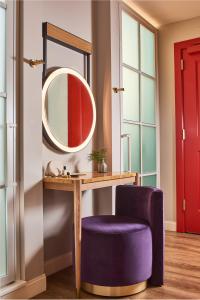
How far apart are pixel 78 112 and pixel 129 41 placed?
1144 millimetres

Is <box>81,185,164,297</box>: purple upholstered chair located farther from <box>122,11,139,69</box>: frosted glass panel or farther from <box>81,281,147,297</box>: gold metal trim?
<box>122,11,139,69</box>: frosted glass panel

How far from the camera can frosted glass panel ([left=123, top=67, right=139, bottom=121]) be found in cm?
330

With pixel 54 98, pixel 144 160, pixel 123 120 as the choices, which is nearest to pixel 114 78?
pixel 123 120

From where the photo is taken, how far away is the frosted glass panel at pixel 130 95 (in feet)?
10.8

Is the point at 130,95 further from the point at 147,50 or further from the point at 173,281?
the point at 173,281

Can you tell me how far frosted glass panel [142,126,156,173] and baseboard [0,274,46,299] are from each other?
70.8 inches

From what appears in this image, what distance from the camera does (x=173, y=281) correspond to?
2.29 m

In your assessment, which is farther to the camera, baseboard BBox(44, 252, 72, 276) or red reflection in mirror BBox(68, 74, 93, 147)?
red reflection in mirror BBox(68, 74, 93, 147)

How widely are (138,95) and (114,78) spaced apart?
63 cm

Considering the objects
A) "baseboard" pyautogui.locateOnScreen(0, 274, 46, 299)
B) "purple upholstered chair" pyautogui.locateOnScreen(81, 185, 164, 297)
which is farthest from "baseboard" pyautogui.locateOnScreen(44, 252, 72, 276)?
"purple upholstered chair" pyautogui.locateOnScreen(81, 185, 164, 297)

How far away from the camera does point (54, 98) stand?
250cm

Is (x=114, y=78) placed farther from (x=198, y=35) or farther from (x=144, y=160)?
(x=198, y=35)

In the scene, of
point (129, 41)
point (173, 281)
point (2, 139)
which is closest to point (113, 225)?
point (173, 281)

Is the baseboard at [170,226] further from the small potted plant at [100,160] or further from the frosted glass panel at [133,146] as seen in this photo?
the small potted plant at [100,160]
